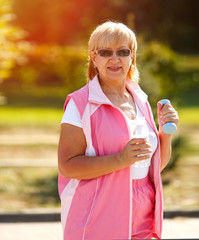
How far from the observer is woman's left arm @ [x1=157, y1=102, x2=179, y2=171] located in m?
2.94

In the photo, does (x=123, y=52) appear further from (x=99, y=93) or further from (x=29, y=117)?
(x=29, y=117)

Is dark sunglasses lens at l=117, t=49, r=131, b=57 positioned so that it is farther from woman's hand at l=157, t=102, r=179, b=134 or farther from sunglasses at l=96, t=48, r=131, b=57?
woman's hand at l=157, t=102, r=179, b=134

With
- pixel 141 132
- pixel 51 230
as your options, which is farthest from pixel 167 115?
pixel 51 230

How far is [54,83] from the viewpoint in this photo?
2972cm

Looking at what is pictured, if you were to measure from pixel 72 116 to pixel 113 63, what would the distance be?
35 cm

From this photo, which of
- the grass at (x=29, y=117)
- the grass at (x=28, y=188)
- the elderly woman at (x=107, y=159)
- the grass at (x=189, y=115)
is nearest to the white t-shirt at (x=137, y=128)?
the elderly woman at (x=107, y=159)

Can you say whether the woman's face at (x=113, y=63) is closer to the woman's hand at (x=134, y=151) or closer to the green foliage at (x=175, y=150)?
the woman's hand at (x=134, y=151)

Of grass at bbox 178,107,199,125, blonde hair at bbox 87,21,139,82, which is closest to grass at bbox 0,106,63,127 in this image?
grass at bbox 178,107,199,125

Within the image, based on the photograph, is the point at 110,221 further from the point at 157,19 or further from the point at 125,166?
the point at 157,19

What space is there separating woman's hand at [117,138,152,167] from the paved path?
137 inches

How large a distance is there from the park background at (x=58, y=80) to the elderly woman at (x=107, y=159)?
591 mm

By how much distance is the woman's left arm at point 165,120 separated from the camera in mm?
2939

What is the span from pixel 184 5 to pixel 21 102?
61.9 ft

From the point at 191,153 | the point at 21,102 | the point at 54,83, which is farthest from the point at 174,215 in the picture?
the point at 54,83
